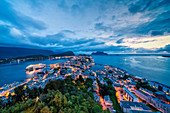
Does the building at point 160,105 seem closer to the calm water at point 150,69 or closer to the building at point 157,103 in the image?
the building at point 157,103

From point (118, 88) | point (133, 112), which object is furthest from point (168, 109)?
point (118, 88)

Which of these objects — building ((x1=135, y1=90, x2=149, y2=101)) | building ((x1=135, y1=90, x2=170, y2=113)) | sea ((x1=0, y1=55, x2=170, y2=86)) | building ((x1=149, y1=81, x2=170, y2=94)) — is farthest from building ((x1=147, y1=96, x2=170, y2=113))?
sea ((x1=0, y1=55, x2=170, y2=86))

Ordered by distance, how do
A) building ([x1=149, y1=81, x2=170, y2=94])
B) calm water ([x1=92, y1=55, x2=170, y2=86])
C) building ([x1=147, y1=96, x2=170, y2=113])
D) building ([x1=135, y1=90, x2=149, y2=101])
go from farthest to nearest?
calm water ([x1=92, y1=55, x2=170, y2=86])
building ([x1=149, y1=81, x2=170, y2=94])
building ([x1=135, y1=90, x2=149, y2=101])
building ([x1=147, y1=96, x2=170, y2=113])

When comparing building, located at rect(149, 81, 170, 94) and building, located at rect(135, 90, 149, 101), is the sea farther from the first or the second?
building, located at rect(135, 90, 149, 101)

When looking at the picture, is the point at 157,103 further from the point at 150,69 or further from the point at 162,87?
the point at 150,69

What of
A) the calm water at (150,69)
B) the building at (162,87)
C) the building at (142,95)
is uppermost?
the building at (142,95)

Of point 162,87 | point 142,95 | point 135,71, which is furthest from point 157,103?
point 135,71

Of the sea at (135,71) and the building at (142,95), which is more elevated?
the building at (142,95)

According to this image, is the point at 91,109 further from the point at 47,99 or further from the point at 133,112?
the point at 133,112

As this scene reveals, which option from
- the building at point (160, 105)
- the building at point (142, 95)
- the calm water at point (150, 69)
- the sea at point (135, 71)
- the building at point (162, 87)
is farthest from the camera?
the calm water at point (150, 69)

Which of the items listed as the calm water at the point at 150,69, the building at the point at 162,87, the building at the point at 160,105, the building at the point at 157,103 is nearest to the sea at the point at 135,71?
the calm water at the point at 150,69

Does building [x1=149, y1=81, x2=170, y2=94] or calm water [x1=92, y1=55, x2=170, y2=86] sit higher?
building [x1=149, y1=81, x2=170, y2=94]
